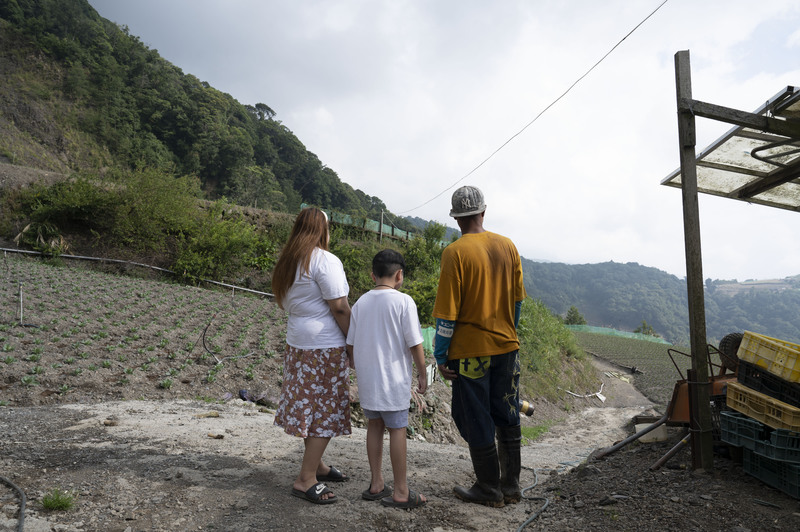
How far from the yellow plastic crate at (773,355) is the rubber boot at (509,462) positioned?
1897 millimetres

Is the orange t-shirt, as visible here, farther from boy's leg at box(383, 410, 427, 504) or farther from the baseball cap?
boy's leg at box(383, 410, 427, 504)

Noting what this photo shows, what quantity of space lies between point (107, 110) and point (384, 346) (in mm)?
54424

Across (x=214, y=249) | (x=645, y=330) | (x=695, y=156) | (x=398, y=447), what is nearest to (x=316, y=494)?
(x=398, y=447)

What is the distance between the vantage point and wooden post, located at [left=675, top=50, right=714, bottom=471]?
3734 mm

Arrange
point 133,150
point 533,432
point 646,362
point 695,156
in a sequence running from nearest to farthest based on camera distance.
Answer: point 695,156
point 533,432
point 646,362
point 133,150

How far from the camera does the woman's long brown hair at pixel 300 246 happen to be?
3.05m

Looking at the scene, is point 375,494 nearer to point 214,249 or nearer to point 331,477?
point 331,477

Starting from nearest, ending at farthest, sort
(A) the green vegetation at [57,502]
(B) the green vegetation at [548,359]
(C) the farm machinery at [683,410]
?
(A) the green vegetation at [57,502]
(C) the farm machinery at [683,410]
(B) the green vegetation at [548,359]

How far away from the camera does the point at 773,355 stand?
3645 mm

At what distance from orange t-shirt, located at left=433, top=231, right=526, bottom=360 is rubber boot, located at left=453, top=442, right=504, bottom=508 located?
61 cm

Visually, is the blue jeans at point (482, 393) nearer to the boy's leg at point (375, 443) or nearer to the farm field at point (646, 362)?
the boy's leg at point (375, 443)

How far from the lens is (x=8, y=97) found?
128 ft

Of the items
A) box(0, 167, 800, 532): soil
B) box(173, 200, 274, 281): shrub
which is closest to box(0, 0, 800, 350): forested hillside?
box(173, 200, 274, 281): shrub

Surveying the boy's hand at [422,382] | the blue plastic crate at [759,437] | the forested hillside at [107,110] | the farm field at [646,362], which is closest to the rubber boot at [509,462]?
the boy's hand at [422,382]
